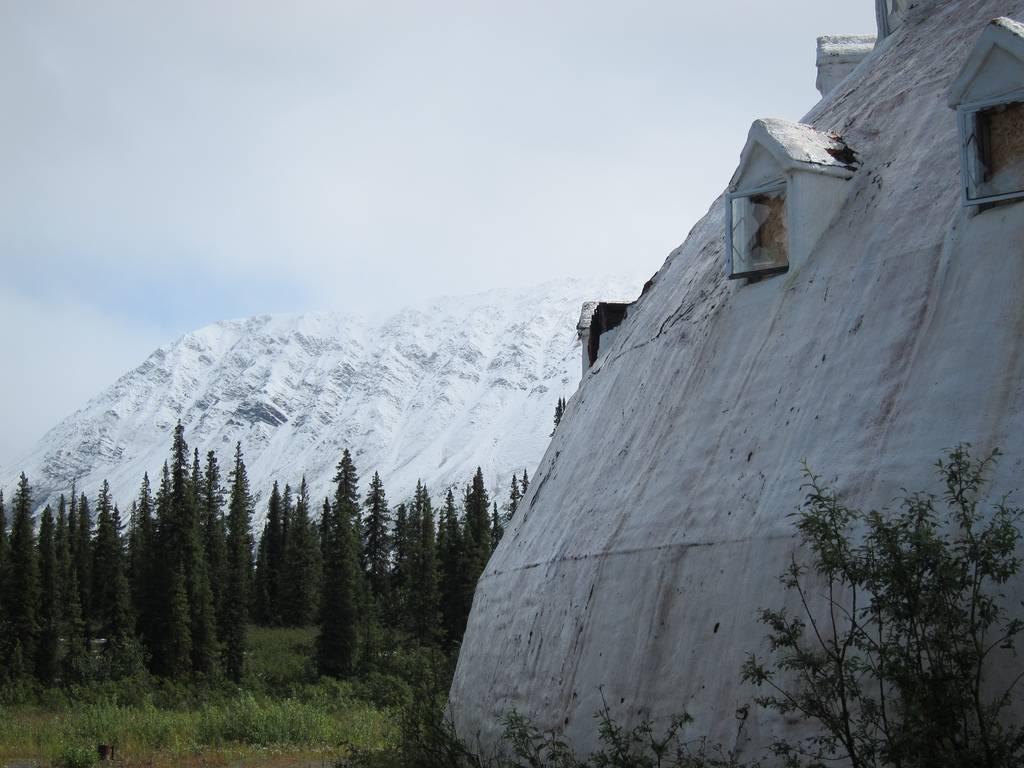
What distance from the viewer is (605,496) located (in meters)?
10.4

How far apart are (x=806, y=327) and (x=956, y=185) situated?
1.38 m

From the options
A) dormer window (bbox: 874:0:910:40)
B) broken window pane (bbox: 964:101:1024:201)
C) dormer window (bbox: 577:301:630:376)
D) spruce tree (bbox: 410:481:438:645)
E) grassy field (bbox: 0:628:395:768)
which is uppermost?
dormer window (bbox: 874:0:910:40)

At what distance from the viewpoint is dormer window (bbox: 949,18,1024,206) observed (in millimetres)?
7680

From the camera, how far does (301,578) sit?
93812mm

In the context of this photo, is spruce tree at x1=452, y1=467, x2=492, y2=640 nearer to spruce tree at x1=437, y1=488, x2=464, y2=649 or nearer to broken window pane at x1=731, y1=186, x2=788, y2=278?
spruce tree at x1=437, y1=488, x2=464, y2=649

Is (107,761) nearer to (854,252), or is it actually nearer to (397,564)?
(854,252)

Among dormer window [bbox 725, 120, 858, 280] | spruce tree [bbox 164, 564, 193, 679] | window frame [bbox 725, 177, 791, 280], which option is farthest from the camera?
spruce tree [bbox 164, 564, 193, 679]

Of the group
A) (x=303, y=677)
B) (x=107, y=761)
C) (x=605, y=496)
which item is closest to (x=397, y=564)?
(x=303, y=677)

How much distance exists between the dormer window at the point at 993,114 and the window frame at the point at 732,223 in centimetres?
171

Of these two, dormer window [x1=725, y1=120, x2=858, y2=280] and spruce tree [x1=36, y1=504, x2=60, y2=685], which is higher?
dormer window [x1=725, y1=120, x2=858, y2=280]

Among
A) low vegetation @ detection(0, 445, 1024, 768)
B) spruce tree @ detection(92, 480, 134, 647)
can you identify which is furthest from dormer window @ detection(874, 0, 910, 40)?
spruce tree @ detection(92, 480, 134, 647)

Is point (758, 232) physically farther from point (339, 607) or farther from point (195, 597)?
point (195, 597)

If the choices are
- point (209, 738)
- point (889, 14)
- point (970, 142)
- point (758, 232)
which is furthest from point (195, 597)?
point (970, 142)

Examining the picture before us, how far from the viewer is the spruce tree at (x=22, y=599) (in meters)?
66.1
